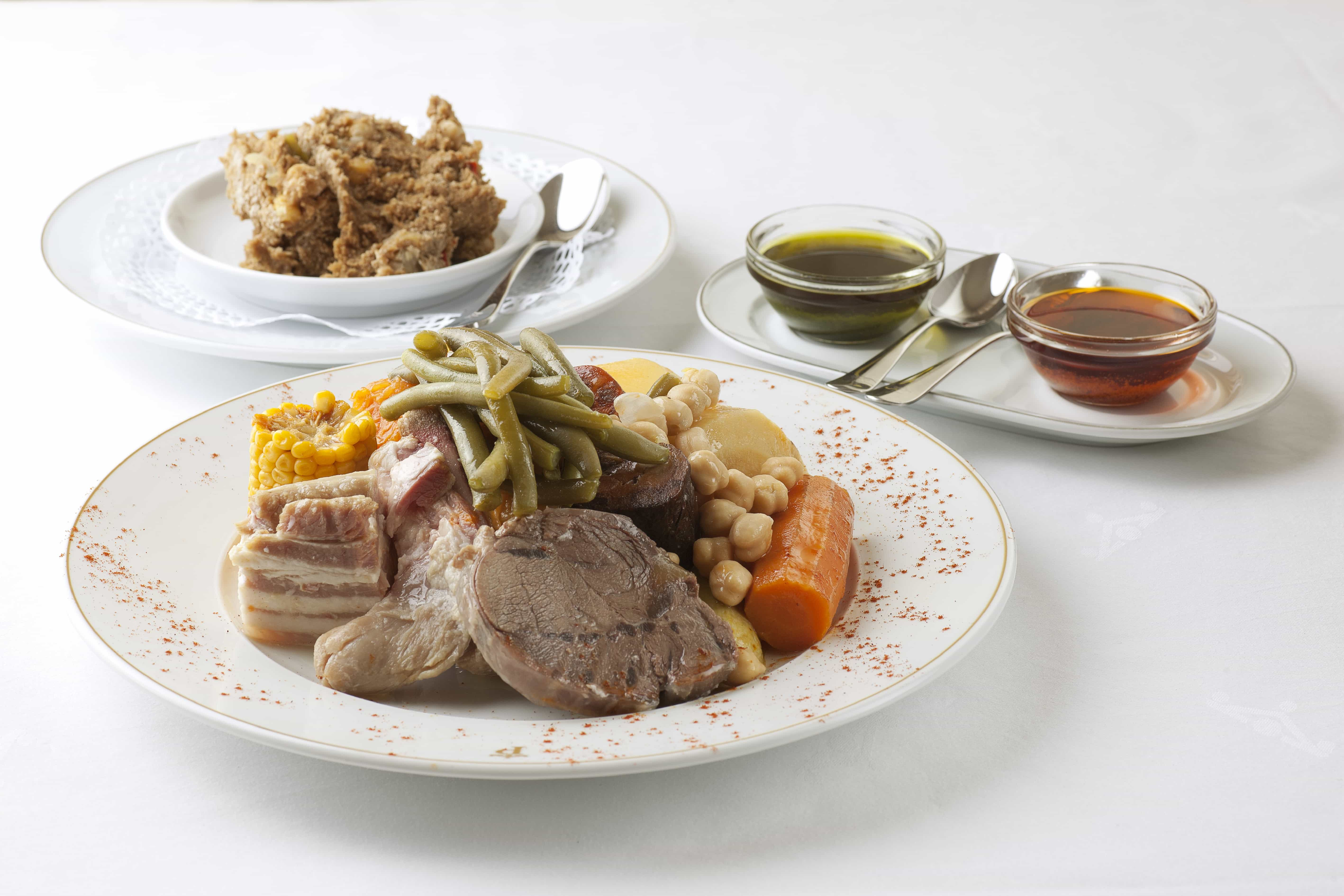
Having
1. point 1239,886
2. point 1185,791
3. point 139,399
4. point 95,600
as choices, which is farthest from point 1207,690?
point 139,399

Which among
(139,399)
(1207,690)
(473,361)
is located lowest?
(139,399)

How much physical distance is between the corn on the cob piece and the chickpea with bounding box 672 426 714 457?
0.72m

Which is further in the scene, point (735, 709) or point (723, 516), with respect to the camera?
point (723, 516)

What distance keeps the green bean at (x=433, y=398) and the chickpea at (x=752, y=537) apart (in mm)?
541

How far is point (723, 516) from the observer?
2764 millimetres

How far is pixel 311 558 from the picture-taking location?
2482 mm

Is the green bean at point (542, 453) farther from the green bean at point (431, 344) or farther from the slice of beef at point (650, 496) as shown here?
the green bean at point (431, 344)

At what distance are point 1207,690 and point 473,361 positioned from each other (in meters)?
1.88

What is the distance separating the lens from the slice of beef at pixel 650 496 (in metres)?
2.67

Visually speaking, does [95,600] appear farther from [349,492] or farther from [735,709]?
[735,709]

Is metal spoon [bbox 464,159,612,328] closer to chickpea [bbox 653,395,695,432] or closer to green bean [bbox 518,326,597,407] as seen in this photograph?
green bean [bbox 518,326,597,407]

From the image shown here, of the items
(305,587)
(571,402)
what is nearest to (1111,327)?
(571,402)

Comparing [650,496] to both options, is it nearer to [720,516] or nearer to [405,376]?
[720,516]

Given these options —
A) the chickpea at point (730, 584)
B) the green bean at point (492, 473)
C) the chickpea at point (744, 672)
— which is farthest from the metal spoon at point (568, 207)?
the chickpea at point (744, 672)
